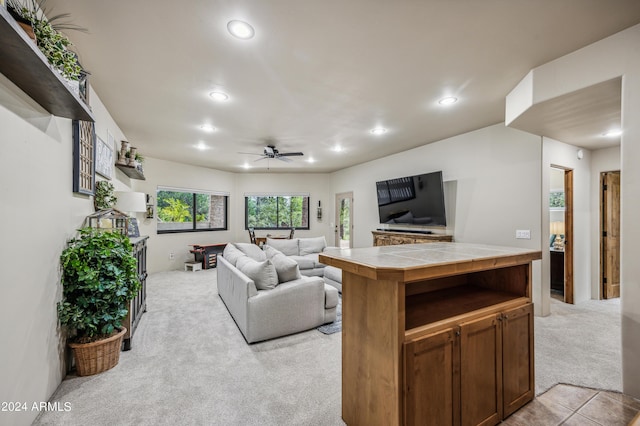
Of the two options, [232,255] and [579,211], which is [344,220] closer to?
[232,255]

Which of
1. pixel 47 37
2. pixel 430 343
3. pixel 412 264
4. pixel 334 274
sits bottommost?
pixel 334 274

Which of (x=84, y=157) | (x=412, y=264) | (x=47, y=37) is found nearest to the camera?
(x=412, y=264)

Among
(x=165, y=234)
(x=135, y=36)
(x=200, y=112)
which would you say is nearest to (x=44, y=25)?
(x=135, y=36)

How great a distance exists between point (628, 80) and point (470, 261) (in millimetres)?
1968

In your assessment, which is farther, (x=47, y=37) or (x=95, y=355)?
(x=95, y=355)

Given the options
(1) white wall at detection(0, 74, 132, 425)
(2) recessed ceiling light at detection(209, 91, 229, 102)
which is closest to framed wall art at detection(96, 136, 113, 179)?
(1) white wall at detection(0, 74, 132, 425)

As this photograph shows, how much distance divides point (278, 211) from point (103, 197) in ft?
18.4

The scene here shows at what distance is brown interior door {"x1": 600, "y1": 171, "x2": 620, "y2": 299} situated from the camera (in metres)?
4.37

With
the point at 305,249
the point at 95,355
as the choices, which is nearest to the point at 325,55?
the point at 95,355

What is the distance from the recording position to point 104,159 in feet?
10.7

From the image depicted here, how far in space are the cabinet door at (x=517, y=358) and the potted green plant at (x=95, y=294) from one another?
292cm

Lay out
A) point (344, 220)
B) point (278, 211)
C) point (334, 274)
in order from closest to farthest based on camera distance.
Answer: point (334, 274), point (344, 220), point (278, 211)

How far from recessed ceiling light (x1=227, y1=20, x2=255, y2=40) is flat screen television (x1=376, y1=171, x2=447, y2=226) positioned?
379 centimetres

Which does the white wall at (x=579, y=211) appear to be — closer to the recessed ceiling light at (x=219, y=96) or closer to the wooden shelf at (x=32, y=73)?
the recessed ceiling light at (x=219, y=96)
